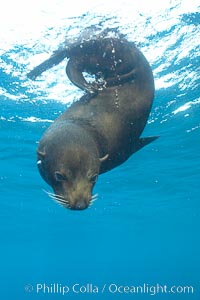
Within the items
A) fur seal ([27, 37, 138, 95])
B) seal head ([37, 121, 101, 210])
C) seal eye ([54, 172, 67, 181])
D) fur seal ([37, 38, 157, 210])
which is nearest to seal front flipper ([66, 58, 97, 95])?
fur seal ([27, 37, 138, 95])

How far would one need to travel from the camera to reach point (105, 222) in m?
49.1

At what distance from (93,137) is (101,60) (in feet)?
5.05

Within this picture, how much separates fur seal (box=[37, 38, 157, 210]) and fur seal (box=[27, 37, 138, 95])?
6 cm

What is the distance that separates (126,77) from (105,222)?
45.3 m

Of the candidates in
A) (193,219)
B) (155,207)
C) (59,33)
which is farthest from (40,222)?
(59,33)

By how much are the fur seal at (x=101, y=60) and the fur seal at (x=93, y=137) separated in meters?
0.06

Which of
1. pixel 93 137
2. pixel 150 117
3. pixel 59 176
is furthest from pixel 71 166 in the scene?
pixel 150 117

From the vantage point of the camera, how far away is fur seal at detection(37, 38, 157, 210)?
3795 millimetres

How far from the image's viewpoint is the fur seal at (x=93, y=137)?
149 inches

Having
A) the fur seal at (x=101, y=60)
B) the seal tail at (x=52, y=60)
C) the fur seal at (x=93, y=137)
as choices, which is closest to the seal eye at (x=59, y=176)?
the fur seal at (x=93, y=137)

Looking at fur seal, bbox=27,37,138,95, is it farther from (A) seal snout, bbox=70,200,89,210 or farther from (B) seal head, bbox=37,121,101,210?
(A) seal snout, bbox=70,200,89,210

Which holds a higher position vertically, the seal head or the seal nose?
the seal head

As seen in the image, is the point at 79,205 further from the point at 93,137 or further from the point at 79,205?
the point at 93,137

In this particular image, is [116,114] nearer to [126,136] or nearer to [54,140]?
[126,136]
